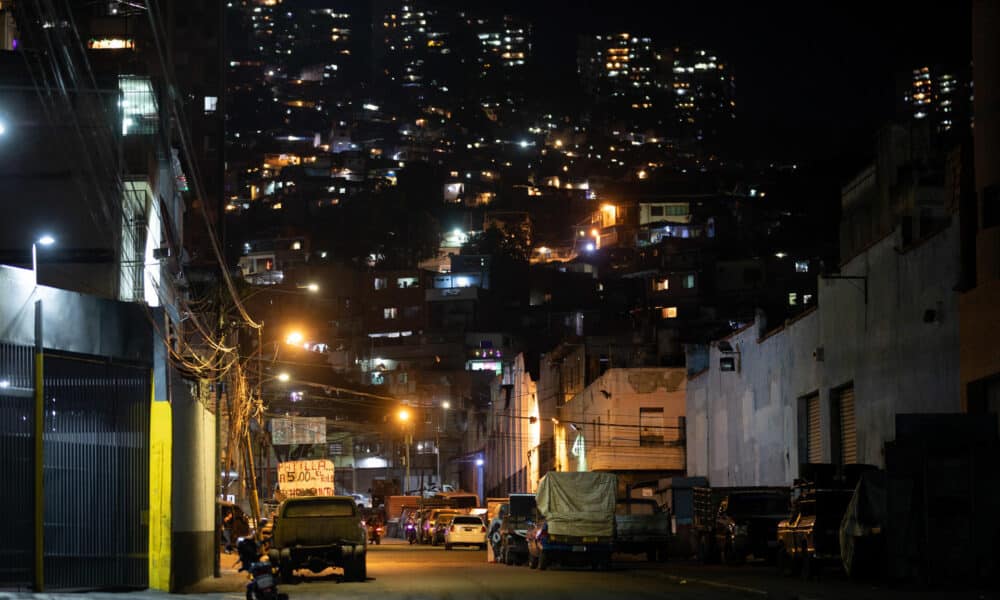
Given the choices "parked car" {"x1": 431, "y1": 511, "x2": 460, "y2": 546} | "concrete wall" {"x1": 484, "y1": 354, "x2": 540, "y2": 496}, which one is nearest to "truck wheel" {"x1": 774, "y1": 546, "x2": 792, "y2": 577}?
"parked car" {"x1": 431, "y1": 511, "x2": 460, "y2": 546}

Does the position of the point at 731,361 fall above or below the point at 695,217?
below

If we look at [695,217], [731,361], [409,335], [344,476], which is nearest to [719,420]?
[731,361]

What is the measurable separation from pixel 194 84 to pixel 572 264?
70277mm

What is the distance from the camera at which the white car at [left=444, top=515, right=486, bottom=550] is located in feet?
181

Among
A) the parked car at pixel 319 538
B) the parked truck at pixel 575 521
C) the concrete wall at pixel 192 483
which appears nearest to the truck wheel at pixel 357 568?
the parked car at pixel 319 538

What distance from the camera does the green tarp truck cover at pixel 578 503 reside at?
34.8 meters

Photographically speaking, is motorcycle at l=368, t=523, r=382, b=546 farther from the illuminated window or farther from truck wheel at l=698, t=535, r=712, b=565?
the illuminated window

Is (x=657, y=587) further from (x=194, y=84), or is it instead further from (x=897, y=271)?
(x=194, y=84)

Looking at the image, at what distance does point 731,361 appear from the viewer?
169 feet

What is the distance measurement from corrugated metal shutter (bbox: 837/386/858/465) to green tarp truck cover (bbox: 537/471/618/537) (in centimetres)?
757

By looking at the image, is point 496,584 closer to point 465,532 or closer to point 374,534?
point 465,532

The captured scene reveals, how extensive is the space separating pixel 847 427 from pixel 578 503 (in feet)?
30.2

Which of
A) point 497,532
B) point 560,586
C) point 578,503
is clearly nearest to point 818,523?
point 560,586

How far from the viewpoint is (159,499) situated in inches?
982
